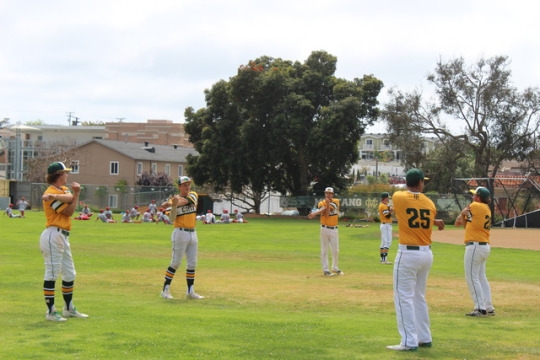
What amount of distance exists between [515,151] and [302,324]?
58.4m

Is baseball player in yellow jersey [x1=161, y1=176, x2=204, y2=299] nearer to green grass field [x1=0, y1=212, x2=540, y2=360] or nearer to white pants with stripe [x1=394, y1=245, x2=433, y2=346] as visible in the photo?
green grass field [x1=0, y1=212, x2=540, y2=360]

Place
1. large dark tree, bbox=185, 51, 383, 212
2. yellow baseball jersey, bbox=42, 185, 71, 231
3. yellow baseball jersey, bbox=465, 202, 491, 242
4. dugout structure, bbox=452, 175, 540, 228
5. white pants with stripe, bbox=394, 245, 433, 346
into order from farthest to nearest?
large dark tree, bbox=185, 51, 383, 212
dugout structure, bbox=452, 175, 540, 228
yellow baseball jersey, bbox=465, 202, 491, 242
yellow baseball jersey, bbox=42, 185, 71, 231
white pants with stripe, bbox=394, 245, 433, 346

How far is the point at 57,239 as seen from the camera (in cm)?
1170

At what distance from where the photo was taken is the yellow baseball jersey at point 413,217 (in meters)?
10.3

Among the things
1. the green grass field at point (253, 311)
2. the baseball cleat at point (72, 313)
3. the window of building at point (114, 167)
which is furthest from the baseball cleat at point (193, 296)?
the window of building at point (114, 167)

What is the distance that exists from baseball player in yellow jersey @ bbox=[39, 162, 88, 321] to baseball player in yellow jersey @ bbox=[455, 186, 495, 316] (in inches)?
258

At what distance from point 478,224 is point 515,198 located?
1727 inches

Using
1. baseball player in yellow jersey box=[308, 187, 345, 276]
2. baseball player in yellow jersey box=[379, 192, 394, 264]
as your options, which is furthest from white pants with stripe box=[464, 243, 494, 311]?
baseball player in yellow jersey box=[379, 192, 394, 264]

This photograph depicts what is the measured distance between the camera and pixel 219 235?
39.3m

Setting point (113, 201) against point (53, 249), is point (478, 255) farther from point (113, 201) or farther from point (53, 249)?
point (113, 201)

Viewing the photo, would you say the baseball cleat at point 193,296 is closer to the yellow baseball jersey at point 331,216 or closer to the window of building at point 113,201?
the yellow baseball jersey at point 331,216

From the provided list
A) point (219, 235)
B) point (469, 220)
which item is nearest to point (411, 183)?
point (469, 220)

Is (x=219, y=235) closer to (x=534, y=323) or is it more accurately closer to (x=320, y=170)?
(x=534, y=323)

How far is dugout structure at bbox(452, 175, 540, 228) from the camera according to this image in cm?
5406
